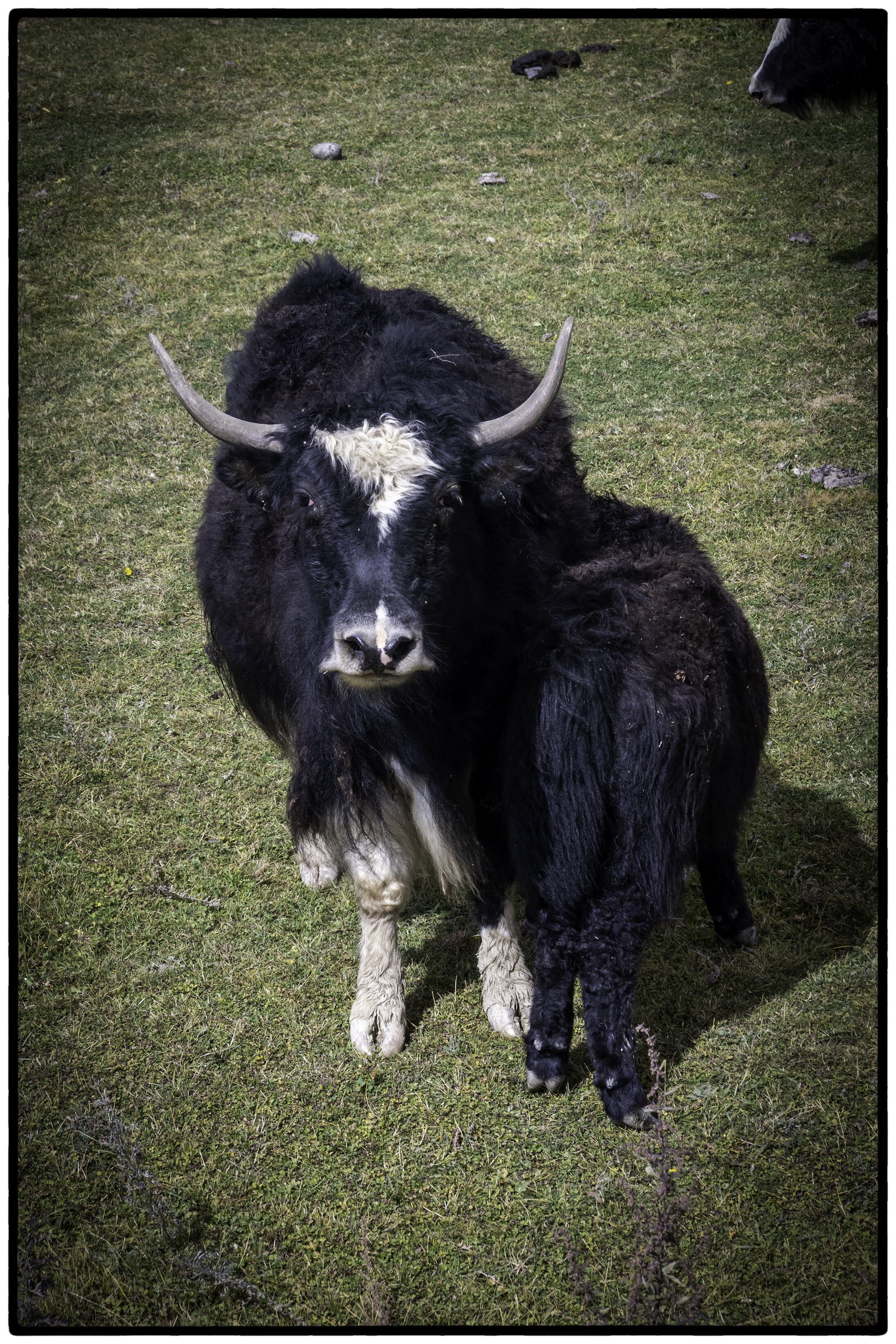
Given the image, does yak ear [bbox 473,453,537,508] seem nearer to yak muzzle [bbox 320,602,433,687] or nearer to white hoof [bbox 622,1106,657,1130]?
yak muzzle [bbox 320,602,433,687]

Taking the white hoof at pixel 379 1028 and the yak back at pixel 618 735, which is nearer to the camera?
the yak back at pixel 618 735

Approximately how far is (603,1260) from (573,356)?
277 inches

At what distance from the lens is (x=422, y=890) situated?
4.49 meters

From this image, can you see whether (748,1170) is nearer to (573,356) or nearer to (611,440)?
(611,440)

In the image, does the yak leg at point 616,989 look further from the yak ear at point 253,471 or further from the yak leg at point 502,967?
the yak ear at point 253,471

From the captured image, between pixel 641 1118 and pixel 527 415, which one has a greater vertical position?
pixel 527 415

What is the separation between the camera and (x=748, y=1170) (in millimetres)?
3180

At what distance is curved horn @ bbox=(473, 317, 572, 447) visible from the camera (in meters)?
3.07

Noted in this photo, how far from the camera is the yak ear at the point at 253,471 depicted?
3.24m

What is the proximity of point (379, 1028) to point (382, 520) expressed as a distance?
6.52ft

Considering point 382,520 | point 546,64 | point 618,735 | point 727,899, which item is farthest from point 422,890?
point 546,64

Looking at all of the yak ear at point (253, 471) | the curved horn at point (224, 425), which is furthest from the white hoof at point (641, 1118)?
the curved horn at point (224, 425)

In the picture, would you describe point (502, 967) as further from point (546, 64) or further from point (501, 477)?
point (546, 64)

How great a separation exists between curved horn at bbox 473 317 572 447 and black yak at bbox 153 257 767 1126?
0.01m
